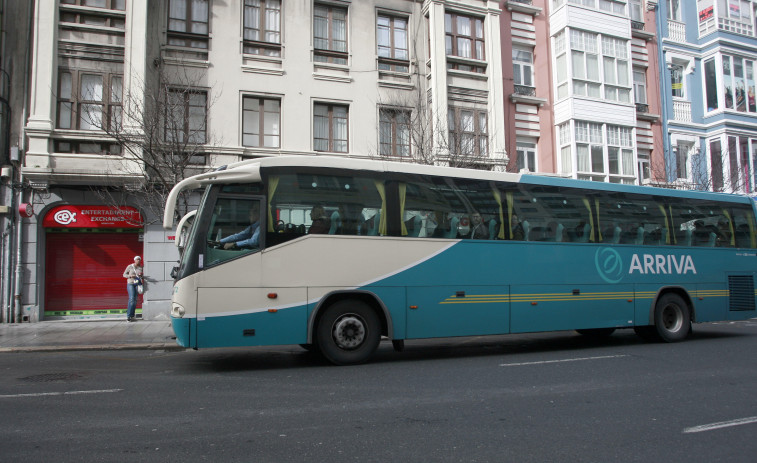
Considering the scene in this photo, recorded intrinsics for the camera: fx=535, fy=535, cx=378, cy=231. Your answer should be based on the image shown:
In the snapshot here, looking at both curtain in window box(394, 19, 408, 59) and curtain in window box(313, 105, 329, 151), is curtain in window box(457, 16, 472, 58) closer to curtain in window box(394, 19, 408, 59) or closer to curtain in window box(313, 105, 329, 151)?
curtain in window box(394, 19, 408, 59)

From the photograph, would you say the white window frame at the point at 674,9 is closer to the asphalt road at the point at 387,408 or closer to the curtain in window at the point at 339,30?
the curtain in window at the point at 339,30

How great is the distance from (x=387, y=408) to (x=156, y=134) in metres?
11.5

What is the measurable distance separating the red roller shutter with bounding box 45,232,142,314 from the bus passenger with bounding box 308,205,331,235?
10894 millimetres

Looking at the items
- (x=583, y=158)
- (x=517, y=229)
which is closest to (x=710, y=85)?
(x=583, y=158)

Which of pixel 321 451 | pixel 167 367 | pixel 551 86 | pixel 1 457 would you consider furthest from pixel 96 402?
pixel 551 86

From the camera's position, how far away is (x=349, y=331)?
8.45 m

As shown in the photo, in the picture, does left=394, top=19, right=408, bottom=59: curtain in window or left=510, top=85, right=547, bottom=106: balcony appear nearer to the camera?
left=394, top=19, right=408, bottom=59: curtain in window

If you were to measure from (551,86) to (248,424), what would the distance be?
21.5m

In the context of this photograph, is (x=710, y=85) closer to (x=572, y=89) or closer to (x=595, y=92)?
(x=595, y=92)

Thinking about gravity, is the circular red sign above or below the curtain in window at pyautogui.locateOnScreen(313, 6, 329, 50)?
below

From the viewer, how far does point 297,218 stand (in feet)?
27.0

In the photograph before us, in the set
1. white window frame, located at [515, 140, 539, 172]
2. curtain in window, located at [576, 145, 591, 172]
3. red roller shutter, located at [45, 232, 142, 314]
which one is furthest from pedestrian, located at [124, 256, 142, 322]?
curtain in window, located at [576, 145, 591, 172]

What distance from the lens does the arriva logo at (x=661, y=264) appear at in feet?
36.1

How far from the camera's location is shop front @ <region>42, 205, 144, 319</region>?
16.1m
